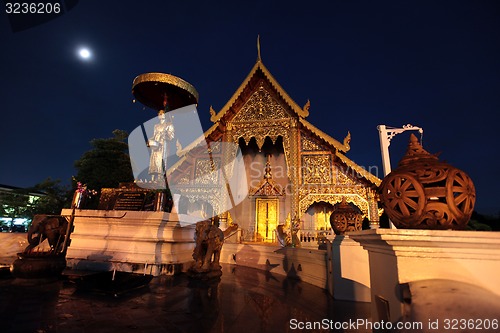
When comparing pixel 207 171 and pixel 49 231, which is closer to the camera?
pixel 49 231

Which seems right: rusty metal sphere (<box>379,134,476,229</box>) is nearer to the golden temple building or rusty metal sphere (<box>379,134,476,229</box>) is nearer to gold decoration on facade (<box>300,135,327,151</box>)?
the golden temple building

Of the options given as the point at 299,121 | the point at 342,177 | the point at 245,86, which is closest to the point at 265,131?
the point at 299,121

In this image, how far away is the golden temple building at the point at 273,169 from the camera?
12.2m

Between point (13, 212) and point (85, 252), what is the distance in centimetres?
1969

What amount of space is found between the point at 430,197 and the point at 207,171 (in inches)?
517

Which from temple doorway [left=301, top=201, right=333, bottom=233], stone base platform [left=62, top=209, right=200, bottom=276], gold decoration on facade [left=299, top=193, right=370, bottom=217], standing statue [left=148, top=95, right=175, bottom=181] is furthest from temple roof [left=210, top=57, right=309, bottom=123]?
stone base platform [left=62, top=209, right=200, bottom=276]

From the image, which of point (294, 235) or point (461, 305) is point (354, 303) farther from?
point (294, 235)

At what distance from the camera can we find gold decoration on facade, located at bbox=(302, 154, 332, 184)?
12.5 metres

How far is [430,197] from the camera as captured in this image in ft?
5.70

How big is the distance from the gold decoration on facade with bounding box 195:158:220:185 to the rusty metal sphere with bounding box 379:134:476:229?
12499mm

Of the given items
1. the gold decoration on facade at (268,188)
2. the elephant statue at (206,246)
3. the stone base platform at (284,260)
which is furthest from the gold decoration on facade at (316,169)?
the elephant statue at (206,246)

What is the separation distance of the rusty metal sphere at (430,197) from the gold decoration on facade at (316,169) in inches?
428

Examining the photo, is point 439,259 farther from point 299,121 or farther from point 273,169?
point 273,169

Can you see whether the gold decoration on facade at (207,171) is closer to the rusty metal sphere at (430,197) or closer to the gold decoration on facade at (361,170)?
the gold decoration on facade at (361,170)
